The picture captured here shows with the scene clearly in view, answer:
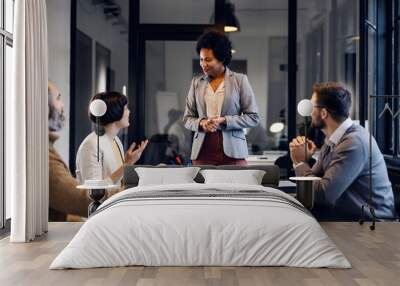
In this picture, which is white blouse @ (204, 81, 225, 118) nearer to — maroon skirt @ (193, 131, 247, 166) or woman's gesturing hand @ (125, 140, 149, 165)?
maroon skirt @ (193, 131, 247, 166)

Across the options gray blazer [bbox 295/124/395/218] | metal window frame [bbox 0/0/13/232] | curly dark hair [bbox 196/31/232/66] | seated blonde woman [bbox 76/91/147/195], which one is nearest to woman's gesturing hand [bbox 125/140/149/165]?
seated blonde woman [bbox 76/91/147/195]

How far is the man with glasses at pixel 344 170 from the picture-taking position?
720 centimetres

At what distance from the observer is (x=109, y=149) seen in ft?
24.3

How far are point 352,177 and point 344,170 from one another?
4.6 inches

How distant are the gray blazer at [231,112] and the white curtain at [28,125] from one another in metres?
1.76

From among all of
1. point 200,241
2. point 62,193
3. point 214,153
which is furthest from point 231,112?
point 200,241

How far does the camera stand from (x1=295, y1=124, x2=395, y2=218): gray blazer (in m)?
7.19

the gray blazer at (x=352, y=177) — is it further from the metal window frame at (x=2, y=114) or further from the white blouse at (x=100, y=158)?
the metal window frame at (x=2, y=114)

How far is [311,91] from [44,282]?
4.24m

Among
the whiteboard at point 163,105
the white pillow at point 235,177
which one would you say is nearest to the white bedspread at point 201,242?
the white pillow at point 235,177

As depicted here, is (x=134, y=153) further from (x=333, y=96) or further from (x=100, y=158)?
(x=333, y=96)

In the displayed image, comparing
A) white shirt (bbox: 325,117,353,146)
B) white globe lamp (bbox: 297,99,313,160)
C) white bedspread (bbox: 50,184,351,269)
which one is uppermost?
white globe lamp (bbox: 297,99,313,160)

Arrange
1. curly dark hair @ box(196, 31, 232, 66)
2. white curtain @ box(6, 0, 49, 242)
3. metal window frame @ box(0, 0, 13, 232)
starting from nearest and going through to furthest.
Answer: white curtain @ box(6, 0, 49, 242) < metal window frame @ box(0, 0, 13, 232) < curly dark hair @ box(196, 31, 232, 66)

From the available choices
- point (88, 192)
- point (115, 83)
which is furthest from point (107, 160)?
point (115, 83)
